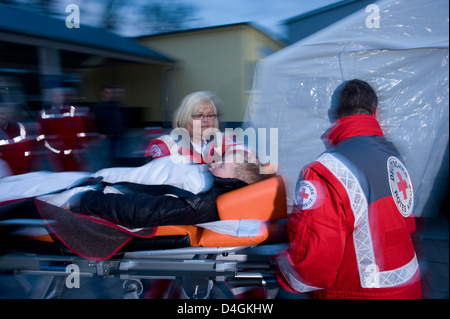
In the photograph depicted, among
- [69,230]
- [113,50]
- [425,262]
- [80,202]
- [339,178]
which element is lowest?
[425,262]

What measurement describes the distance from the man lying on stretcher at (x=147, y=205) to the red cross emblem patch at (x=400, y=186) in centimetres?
79

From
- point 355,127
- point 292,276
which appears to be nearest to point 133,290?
point 292,276

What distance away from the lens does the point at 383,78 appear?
282cm

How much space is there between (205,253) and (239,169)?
0.53 meters

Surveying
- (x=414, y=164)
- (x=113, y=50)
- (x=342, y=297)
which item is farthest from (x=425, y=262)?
(x=113, y=50)

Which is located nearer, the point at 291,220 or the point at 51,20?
the point at 291,220

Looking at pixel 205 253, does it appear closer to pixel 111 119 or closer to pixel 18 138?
pixel 18 138

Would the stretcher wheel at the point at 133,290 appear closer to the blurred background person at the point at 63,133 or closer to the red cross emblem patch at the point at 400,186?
the red cross emblem patch at the point at 400,186

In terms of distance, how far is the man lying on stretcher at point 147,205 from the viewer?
149cm

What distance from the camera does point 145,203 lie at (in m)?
1.51

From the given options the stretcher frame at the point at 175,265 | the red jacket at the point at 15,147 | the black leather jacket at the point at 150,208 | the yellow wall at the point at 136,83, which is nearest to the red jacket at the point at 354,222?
the stretcher frame at the point at 175,265

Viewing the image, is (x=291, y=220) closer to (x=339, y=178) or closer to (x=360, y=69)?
(x=339, y=178)

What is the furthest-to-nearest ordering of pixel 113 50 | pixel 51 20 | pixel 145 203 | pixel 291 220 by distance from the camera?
pixel 113 50
pixel 51 20
pixel 145 203
pixel 291 220

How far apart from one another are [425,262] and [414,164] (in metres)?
0.81
